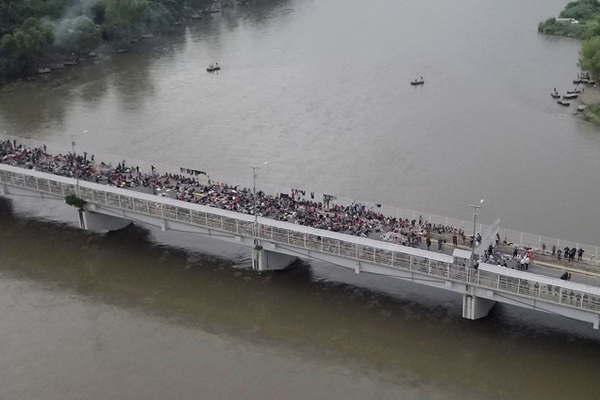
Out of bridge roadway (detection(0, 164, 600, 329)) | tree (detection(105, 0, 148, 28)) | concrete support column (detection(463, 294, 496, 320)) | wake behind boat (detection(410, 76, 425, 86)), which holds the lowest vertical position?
concrete support column (detection(463, 294, 496, 320))

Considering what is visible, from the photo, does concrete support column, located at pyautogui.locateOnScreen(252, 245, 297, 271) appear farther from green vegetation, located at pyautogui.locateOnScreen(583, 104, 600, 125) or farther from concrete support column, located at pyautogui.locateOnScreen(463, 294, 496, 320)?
green vegetation, located at pyautogui.locateOnScreen(583, 104, 600, 125)

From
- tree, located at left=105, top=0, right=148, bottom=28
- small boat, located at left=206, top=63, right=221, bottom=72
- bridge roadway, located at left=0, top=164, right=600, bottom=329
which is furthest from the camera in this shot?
tree, located at left=105, top=0, right=148, bottom=28

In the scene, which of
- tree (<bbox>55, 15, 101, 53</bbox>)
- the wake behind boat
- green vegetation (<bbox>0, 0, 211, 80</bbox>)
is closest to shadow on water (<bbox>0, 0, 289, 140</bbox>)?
green vegetation (<bbox>0, 0, 211, 80</bbox>)

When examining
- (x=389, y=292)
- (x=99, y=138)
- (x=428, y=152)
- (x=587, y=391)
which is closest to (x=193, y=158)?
(x=99, y=138)

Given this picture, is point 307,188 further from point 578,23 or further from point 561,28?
point 578,23

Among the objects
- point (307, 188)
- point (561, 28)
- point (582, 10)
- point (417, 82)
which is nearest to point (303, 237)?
point (307, 188)

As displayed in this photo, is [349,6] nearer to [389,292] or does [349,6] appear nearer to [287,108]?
[287,108]
